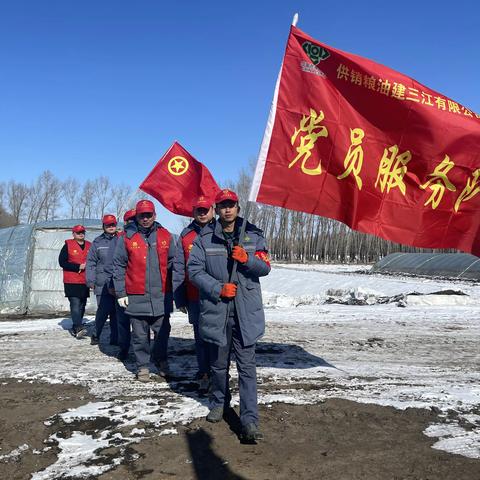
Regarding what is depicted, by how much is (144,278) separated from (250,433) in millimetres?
2557

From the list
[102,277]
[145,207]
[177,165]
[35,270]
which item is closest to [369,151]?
[145,207]

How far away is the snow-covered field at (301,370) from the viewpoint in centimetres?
398

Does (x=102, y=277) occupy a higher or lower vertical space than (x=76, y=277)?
higher

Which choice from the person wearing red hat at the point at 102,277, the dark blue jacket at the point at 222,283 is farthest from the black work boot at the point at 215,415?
the person wearing red hat at the point at 102,277

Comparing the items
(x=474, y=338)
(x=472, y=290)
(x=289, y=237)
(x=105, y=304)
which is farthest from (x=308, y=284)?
(x=289, y=237)

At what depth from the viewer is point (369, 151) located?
480 cm

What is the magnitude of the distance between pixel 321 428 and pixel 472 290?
557 inches

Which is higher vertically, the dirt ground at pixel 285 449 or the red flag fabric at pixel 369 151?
the red flag fabric at pixel 369 151

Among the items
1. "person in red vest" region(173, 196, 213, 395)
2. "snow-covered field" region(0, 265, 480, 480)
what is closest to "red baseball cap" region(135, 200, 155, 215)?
"person in red vest" region(173, 196, 213, 395)

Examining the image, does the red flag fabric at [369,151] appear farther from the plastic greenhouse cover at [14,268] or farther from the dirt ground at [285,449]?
the plastic greenhouse cover at [14,268]

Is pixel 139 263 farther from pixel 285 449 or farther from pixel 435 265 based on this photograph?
pixel 435 265

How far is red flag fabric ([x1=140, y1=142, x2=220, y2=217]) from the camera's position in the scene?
8.98m

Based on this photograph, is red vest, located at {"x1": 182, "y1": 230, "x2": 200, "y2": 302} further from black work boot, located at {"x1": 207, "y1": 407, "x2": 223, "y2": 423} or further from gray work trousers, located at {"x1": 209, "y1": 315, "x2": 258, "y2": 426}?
black work boot, located at {"x1": 207, "y1": 407, "x2": 223, "y2": 423}

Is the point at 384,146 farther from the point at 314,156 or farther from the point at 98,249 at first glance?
the point at 98,249
